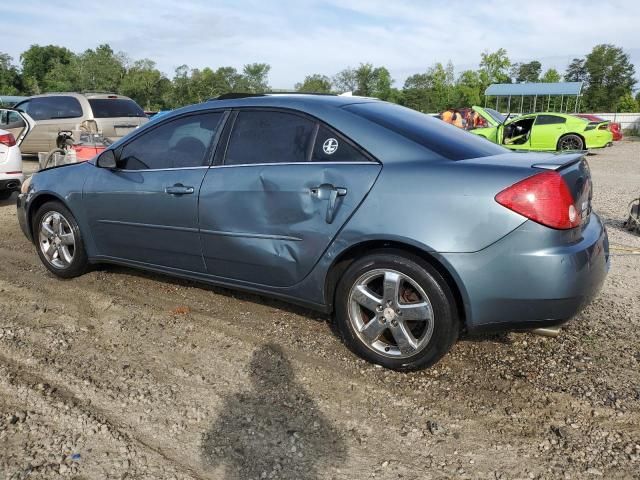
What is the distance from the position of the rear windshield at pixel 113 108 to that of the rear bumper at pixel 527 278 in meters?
11.8

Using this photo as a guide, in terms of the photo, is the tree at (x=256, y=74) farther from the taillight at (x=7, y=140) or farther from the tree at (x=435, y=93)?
the taillight at (x=7, y=140)

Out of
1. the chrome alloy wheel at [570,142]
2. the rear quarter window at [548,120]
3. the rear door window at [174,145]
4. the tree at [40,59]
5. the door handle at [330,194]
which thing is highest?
the tree at [40,59]

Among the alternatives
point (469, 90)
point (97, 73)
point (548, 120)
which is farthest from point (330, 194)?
point (97, 73)

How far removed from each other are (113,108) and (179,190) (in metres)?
10.3

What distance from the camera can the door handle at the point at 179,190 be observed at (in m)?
3.71

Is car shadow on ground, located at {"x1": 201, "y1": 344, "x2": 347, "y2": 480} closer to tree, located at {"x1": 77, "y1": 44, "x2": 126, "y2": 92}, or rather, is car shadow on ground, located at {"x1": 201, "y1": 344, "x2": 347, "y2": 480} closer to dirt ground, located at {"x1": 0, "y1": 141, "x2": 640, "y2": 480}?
dirt ground, located at {"x1": 0, "y1": 141, "x2": 640, "y2": 480}

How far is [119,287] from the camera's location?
4609 millimetres

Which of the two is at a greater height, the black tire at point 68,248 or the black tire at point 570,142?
the black tire at point 68,248

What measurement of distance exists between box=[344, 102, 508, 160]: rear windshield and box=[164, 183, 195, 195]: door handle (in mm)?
1207

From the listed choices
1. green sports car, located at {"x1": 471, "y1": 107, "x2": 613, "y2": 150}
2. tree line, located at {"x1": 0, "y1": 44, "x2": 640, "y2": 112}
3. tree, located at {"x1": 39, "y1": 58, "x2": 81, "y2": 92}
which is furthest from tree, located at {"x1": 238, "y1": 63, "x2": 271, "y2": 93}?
green sports car, located at {"x1": 471, "y1": 107, "x2": 613, "y2": 150}

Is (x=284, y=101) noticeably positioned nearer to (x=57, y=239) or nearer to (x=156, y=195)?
(x=156, y=195)

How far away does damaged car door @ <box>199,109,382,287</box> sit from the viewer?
3.13 m

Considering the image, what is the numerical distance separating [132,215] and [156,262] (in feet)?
1.28

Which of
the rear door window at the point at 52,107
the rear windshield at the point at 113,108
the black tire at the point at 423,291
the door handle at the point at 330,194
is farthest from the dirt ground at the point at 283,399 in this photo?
the rear door window at the point at 52,107
